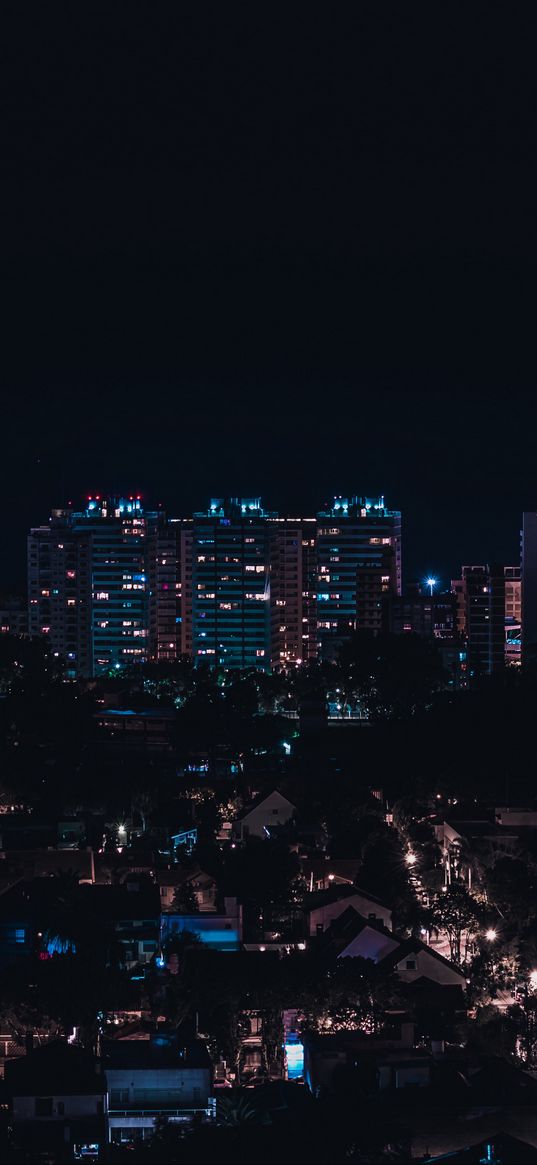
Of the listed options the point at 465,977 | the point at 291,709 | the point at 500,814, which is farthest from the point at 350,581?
the point at 465,977

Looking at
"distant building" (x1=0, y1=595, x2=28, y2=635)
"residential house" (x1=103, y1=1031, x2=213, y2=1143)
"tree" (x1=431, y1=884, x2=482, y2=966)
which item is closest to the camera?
"residential house" (x1=103, y1=1031, x2=213, y2=1143)

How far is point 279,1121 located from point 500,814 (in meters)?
6.56

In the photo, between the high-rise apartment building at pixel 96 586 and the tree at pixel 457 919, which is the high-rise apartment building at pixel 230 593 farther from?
the tree at pixel 457 919

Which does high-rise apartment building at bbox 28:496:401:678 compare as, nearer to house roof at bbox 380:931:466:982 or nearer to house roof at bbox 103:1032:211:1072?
house roof at bbox 380:931:466:982

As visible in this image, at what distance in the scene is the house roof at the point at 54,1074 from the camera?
7.28 metres

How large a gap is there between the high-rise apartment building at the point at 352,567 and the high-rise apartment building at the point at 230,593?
3.85ft

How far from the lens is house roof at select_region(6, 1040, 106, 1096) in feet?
23.9

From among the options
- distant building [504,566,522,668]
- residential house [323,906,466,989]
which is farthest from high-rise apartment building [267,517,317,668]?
residential house [323,906,466,989]

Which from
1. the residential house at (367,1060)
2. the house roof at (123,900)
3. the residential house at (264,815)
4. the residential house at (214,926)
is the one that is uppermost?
the residential house at (264,815)

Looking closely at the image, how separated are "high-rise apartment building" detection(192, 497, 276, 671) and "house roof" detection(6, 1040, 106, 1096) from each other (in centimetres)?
1943

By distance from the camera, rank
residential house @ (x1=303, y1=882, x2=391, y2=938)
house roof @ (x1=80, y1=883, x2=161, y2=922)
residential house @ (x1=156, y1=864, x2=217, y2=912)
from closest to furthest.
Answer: residential house @ (x1=303, y1=882, x2=391, y2=938), house roof @ (x1=80, y1=883, x2=161, y2=922), residential house @ (x1=156, y1=864, x2=217, y2=912)

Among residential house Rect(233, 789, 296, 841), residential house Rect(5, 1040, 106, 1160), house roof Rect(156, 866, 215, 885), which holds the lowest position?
residential house Rect(5, 1040, 106, 1160)

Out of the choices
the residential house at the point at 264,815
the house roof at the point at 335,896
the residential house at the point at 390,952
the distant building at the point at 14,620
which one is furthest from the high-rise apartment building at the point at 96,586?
the residential house at the point at 390,952

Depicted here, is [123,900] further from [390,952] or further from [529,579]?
[529,579]
